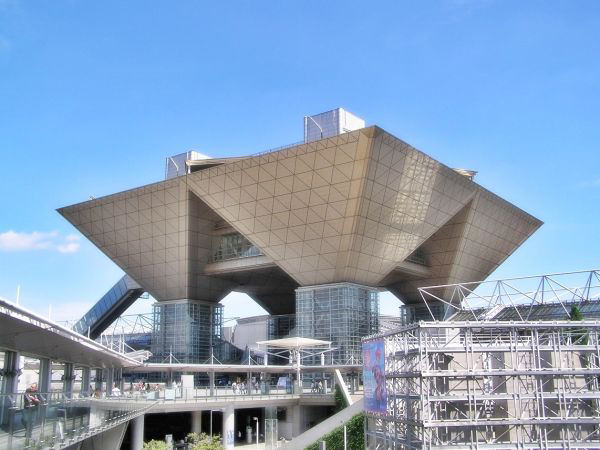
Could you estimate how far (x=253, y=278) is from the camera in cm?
7481

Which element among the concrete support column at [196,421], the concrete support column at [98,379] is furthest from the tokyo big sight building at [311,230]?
the concrete support column at [98,379]

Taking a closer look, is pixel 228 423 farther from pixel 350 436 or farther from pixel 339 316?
pixel 339 316

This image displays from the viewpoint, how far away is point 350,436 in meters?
40.2

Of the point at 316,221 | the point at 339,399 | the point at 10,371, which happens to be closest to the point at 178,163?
the point at 316,221

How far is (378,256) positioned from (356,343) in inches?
314

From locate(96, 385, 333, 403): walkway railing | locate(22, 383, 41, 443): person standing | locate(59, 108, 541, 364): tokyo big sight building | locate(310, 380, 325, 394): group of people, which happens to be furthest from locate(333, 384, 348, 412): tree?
locate(22, 383, 41, 443): person standing

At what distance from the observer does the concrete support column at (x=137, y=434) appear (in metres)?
43.1

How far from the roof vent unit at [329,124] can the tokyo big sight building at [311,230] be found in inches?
4.7

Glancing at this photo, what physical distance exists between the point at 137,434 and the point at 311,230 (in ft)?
74.3

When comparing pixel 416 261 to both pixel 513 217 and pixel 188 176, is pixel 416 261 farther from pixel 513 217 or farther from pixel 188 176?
pixel 188 176

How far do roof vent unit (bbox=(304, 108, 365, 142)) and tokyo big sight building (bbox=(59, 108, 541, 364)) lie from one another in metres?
0.12

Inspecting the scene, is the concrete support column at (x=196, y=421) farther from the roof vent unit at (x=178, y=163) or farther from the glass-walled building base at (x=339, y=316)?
the roof vent unit at (x=178, y=163)

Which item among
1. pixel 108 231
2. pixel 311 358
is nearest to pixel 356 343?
pixel 311 358

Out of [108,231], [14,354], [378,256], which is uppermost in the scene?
[108,231]
